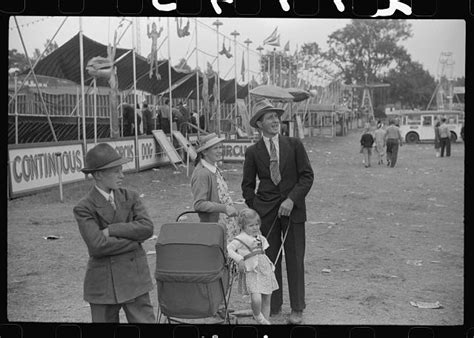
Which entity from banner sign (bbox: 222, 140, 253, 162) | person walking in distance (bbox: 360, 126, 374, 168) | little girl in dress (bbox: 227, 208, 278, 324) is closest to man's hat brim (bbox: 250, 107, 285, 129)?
little girl in dress (bbox: 227, 208, 278, 324)

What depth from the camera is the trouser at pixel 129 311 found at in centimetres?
377

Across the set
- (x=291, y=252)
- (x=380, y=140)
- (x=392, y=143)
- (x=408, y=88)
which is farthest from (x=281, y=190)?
(x=408, y=88)

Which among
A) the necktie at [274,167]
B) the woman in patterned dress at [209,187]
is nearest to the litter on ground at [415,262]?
the necktie at [274,167]

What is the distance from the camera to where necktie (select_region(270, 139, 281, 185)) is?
15.8 feet

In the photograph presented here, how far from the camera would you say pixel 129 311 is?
152 inches

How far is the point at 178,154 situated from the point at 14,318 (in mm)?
10657

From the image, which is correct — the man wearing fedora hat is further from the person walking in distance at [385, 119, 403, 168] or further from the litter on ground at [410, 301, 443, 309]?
Result: the person walking in distance at [385, 119, 403, 168]

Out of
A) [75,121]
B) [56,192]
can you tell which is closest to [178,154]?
[75,121]

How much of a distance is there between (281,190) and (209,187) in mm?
555

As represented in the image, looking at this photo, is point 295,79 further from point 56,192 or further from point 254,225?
point 254,225

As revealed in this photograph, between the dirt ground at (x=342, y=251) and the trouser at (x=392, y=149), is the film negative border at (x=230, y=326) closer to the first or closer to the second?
the dirt ground at (x=342, y=251)

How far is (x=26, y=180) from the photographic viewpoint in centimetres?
956

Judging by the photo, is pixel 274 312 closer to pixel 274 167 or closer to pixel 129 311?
pixel 274 167

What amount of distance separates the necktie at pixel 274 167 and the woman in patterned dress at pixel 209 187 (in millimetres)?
386
